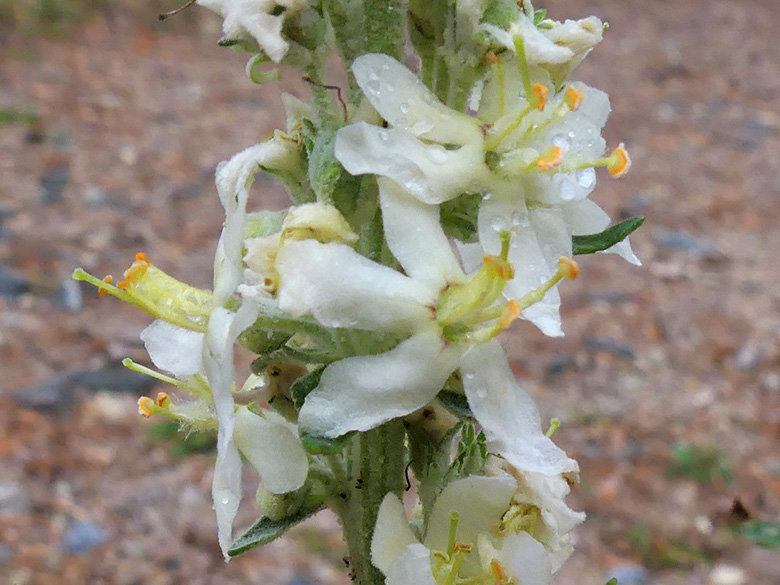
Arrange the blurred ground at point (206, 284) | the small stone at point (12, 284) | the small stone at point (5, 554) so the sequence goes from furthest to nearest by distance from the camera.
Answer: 1. the small stone at point (12, 284)
2. the blurred ground at point (206, 284)
3. the small stone at point (5, 554)

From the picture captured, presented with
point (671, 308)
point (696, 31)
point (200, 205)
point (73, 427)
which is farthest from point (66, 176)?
point (696, 31)

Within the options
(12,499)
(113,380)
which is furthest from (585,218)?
(113,380)

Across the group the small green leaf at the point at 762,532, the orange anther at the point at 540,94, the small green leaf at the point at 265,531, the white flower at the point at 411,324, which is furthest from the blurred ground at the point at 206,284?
the orange anther at the point at 540,94

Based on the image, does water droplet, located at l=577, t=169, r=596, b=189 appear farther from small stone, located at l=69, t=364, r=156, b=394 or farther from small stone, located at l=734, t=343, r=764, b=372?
small stone, located at l=734, t=343, r=764, b=372

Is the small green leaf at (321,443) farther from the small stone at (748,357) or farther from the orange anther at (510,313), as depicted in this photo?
the small stone at (748,357)

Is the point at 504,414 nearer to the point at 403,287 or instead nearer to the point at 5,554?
the point at 403,287

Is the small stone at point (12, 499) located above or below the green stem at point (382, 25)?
below
